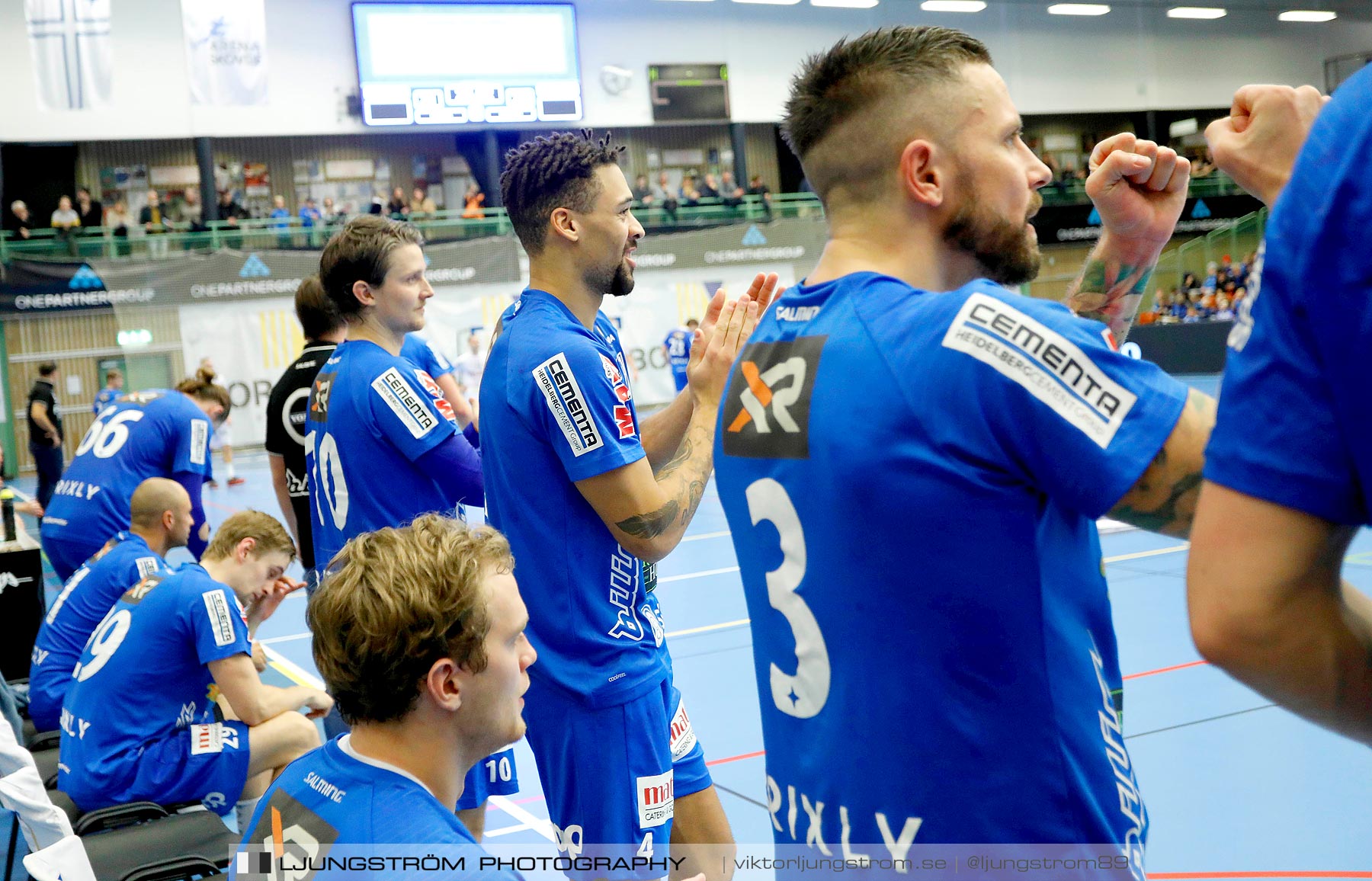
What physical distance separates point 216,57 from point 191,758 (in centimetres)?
1138

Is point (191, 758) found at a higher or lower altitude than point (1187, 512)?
lower

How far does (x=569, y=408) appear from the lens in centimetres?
247

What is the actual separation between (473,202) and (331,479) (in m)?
23.0

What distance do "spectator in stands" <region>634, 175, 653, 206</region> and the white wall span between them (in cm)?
140

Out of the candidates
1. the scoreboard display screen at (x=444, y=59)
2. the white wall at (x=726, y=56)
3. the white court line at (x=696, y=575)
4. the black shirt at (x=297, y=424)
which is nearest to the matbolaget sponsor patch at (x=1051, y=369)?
the black shirt at (x=297, y=424)

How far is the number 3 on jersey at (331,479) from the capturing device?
11.2 ft

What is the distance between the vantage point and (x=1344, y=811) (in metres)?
3.93

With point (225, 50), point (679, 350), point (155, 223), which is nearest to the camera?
point (225, 50)

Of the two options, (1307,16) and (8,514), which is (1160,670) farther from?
(1307,16)

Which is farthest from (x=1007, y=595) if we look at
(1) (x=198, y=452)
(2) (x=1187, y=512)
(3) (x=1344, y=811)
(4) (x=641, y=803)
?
(1) (x=198, y=452)

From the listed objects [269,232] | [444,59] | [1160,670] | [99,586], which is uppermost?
[444,59]

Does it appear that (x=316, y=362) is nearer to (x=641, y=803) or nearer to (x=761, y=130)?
(x=641, y=803)

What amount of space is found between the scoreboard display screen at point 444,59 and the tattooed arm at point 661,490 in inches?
926

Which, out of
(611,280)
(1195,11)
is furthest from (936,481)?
(1195,11)
